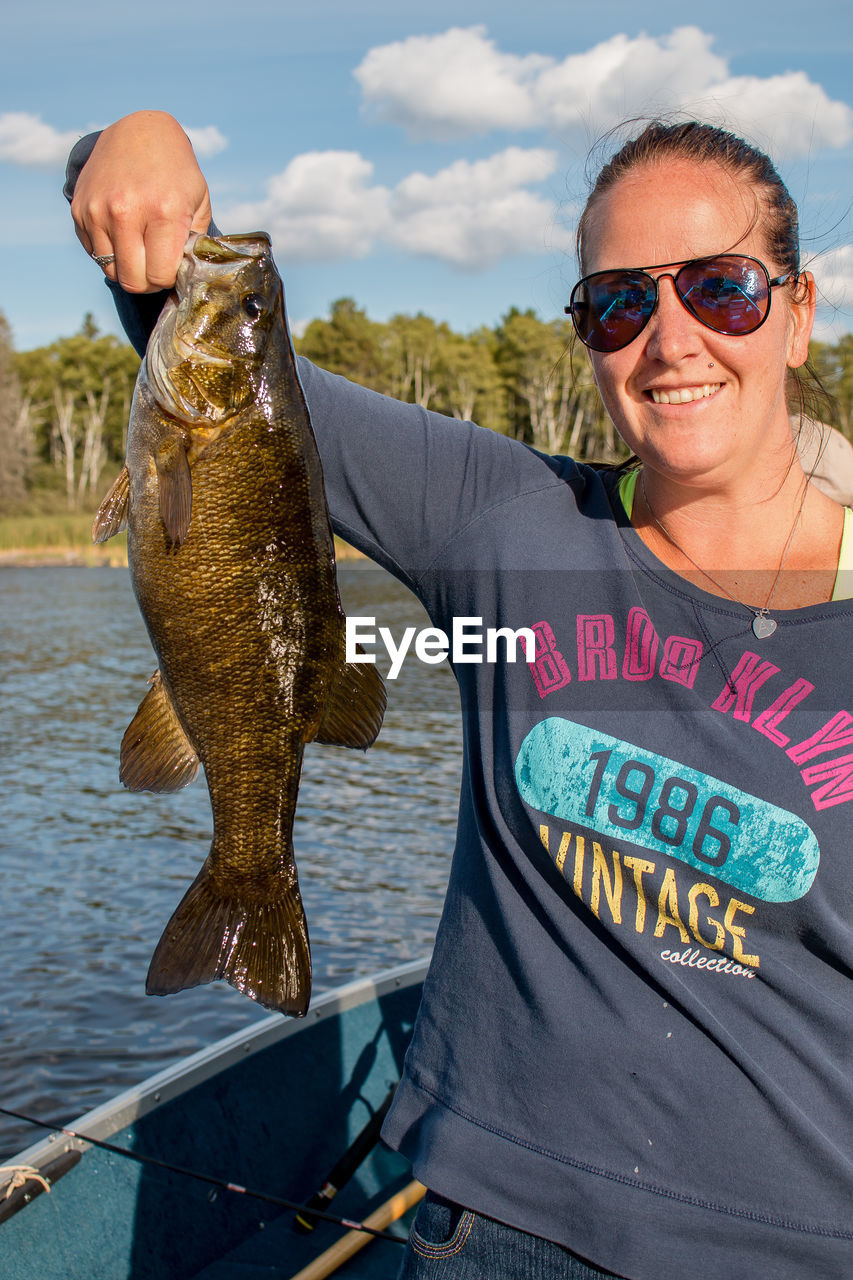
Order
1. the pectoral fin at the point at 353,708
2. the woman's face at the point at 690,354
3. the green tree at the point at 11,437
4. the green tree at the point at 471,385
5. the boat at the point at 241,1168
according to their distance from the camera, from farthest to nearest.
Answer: the green tree at the point at 471,385
the green tree at the point at 11,437
the boat at the point at 241,1168
the pectoral fin at the point at 353,708
the woman's face at the point at 690,354

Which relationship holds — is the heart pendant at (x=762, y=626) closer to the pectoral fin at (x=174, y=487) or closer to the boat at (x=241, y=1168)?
the pectoral fin at (x=174, y=487)

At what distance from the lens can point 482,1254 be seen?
1.80m

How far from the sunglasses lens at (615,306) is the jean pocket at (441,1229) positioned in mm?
1476

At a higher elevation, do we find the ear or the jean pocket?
the ear

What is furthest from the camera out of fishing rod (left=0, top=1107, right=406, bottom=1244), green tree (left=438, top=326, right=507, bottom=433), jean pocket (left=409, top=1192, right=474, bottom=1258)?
green tree (left=438, top=326, right=507, bottom=433)

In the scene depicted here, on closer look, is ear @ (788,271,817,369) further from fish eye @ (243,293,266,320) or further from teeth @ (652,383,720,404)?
fish eye @ (243,293,266,320)

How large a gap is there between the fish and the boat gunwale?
4.48 ft

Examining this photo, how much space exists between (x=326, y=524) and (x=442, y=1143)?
1.04 m

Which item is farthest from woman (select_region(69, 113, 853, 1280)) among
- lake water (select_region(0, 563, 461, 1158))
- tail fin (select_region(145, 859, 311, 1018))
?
lake water (select_region(0, 563, 461, 1158))

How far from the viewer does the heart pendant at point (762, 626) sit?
186 cm

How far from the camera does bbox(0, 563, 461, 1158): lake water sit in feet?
22.8

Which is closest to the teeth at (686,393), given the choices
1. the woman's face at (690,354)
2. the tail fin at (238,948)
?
the woman's face at (690,354)

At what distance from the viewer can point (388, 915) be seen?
8836 millimetres

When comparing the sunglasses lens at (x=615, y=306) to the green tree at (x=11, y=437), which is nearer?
the sunglasses lens at (x=615, y=306)
